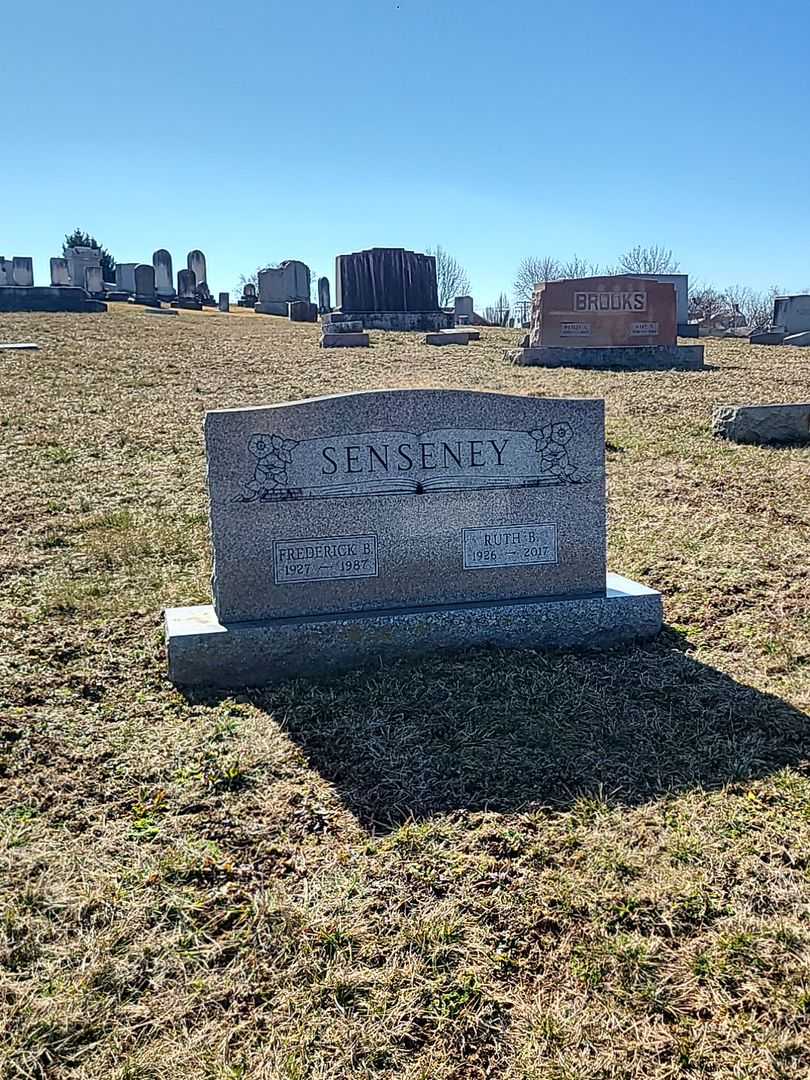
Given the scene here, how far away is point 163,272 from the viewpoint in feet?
115

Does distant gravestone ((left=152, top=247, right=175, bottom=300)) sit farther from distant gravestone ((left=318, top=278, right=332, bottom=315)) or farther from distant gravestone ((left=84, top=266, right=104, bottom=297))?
distant gravestone ((left=318, top=278, right=332, bottom=315))

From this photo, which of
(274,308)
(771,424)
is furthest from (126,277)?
(771,424)

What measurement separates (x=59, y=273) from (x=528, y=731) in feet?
119

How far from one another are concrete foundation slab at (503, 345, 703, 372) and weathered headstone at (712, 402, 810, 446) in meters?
6.14

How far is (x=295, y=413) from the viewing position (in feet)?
13.3

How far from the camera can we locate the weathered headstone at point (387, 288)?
21469 millimetres

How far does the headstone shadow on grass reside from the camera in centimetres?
306

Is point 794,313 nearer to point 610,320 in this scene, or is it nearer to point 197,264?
point 610,320

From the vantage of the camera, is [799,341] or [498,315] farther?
[498,315]

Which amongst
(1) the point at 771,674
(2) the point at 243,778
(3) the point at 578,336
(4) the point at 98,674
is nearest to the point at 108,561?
(4) the point at 98,674

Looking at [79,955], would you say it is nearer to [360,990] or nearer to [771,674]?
[360,990]

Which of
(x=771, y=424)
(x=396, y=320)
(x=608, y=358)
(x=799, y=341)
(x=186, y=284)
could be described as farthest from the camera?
(x=186, y=284)

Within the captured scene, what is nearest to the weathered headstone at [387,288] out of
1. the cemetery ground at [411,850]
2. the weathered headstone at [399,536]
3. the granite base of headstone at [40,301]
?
the granite base of headstone at [40,301]

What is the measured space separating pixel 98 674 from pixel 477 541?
1.87 metres
